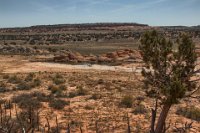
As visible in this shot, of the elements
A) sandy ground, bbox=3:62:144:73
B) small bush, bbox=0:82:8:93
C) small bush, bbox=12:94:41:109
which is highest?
small bush, bbox=12:94:41:109

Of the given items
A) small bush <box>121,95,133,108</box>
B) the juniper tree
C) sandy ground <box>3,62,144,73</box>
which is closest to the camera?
the juniper tree

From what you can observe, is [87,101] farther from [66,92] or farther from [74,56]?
[74,56]

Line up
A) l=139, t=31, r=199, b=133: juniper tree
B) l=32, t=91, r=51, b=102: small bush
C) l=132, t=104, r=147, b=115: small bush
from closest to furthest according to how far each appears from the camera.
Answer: l=139, t=31, r=199, b=133: juniper tree
l=132, t=104, r=147, b=115: small bush
l=32, t=91, r=51, b=102: small bush

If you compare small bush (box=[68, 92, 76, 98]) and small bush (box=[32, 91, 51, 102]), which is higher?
small bush (box=[32, 91, 51, 102])

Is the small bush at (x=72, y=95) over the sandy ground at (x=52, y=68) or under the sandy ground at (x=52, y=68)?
over

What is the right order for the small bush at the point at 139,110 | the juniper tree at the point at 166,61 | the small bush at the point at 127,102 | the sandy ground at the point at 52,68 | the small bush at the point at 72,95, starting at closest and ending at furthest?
the juniper tree at the point at 166,61 → the small bush at the point at 139,110 → the small bush at the point at 127,102 → the small bush at the point at 72,95 → the sandy ground at the point at 52,68

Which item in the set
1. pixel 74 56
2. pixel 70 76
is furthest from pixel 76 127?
pixel 74 56

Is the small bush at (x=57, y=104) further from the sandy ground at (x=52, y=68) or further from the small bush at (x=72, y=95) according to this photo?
the sandy ground at (x=52, y=68)

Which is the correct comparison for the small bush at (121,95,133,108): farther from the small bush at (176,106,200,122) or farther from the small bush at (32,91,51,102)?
the small bush at (32,91,51,102)

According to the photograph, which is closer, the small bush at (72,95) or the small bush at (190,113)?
the small bush at (190,113)

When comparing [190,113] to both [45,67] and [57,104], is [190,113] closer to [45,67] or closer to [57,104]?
[57,104]

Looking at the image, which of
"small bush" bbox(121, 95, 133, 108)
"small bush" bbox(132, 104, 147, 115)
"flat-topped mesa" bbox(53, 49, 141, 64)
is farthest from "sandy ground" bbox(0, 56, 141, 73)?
"small bush" bbox(132, 104, 147, 115)

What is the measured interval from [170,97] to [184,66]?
156cm

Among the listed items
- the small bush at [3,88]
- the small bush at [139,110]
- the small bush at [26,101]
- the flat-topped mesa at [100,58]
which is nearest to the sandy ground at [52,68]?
the flat-topped mesa at [100,58]
